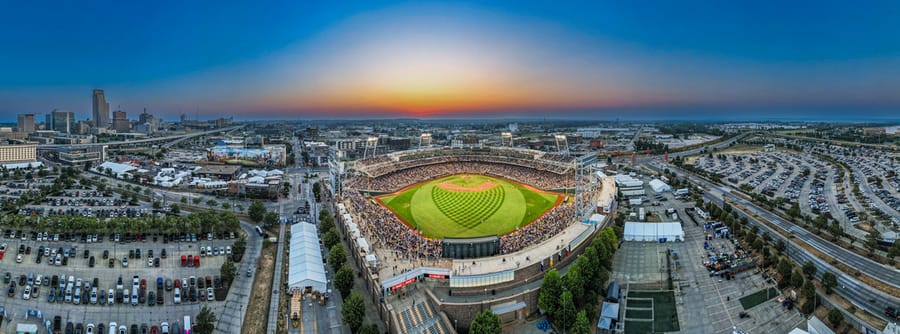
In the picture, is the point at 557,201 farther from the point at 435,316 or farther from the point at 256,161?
the point at 256,161

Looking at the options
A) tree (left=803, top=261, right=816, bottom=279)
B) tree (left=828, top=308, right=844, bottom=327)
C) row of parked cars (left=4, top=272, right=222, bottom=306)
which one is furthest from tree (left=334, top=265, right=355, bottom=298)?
tree (left=803, top=261, right=816, bottom=279)

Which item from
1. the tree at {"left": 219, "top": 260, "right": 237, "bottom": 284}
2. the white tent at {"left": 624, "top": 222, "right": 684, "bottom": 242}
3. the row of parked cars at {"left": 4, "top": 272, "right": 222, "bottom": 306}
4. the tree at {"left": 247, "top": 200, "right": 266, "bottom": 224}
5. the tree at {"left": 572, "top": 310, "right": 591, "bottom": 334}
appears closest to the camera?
the tree at {"left": 572, "top": 310, "right": 591, "bottom": 334}

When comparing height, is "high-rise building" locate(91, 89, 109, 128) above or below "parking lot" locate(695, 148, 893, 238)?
above

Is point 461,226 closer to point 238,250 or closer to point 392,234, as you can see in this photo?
point 392,234

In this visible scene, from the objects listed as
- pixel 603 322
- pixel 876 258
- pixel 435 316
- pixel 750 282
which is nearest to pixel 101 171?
pixel 435 316

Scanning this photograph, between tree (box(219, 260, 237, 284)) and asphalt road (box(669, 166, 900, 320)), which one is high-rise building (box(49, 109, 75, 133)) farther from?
asphalt road (box(669, 166, 900, 320))

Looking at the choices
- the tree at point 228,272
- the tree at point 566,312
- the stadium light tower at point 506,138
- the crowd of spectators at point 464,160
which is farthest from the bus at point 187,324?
the stadium light tower at point 506,138
